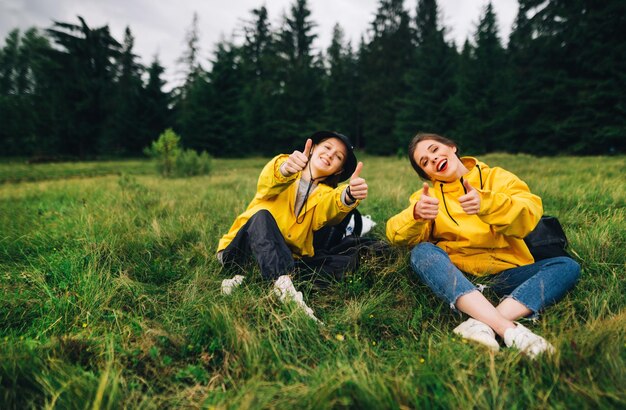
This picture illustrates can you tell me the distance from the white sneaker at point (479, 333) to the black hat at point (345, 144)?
146cm

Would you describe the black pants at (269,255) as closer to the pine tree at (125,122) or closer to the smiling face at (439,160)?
the smiling face at (439,160)

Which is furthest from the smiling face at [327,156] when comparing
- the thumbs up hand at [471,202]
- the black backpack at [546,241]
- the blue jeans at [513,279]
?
the black backpack at [546,241]

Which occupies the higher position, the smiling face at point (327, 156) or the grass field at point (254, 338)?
the smiling face at point (327, 156)

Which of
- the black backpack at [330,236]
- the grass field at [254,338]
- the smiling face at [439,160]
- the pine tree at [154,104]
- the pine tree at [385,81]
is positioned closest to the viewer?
the grass field at [254,338]

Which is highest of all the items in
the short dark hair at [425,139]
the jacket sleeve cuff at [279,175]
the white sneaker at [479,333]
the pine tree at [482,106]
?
the pine tree at [482,106]

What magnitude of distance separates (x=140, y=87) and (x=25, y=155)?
28.8 feet

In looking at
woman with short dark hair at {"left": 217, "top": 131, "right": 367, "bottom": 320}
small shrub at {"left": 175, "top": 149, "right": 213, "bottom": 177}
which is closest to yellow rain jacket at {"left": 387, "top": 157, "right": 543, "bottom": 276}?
woman with short dark hair at {"left": 217, "top": 131, "right": 367, "bottom": 320}

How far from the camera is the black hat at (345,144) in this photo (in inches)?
98.5

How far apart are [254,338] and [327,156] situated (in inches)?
58.9

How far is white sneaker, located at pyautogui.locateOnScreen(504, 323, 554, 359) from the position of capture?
1301 mm

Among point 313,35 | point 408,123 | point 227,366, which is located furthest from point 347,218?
point 313,35

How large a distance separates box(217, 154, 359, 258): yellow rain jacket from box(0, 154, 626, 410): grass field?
41 cm

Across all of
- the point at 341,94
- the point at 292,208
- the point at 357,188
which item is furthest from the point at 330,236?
the point at 341,94

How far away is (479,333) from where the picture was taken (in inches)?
58.8
